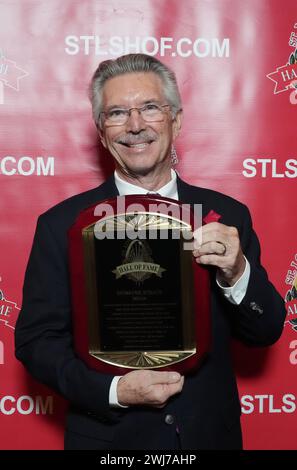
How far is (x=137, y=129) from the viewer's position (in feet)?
3.73

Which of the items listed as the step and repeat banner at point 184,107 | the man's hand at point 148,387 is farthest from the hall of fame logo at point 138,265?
the step and repeat banner at point 184,107

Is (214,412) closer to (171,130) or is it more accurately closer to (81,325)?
(81,325)

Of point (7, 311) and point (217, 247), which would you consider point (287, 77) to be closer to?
point (217, 247)

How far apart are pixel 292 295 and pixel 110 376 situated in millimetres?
715

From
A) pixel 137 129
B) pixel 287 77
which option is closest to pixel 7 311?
pixel 137 129

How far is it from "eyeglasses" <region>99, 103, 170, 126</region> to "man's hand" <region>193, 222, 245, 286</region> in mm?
Result: 282

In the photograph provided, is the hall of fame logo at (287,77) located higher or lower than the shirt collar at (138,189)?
higher

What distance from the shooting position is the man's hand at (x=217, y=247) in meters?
0.99

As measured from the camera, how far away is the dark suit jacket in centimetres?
107

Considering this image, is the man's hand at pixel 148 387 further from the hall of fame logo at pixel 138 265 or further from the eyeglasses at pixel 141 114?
the eyeglasses at pixel 141 114

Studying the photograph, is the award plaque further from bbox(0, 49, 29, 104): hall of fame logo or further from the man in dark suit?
bbox(0, 49, 29, 104): hall of fame logo

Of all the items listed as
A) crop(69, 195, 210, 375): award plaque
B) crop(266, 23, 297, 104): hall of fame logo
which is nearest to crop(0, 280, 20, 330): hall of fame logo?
crop(69, 195, 210, 375): award plaque

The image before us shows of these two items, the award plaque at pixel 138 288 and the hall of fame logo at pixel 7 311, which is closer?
the award plaque at pixel 138 288
